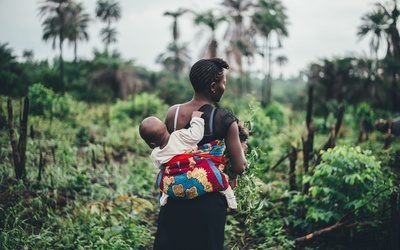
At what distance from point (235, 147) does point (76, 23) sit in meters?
23.8

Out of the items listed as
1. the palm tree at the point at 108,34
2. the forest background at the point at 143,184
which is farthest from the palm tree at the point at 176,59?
the forest background at the point at 143,184

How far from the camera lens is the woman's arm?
2018 millimetres

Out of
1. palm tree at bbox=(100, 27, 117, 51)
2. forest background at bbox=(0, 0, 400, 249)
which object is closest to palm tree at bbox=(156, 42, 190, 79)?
palm tree at bbox=(100, 27, 117, 51)

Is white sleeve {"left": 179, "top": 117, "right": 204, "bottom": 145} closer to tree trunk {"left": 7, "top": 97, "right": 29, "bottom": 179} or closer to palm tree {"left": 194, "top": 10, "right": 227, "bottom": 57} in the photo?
tree trunk {"left": 7, "top": 97, "right": 29, "bottom": 179}

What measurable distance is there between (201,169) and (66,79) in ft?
75.6

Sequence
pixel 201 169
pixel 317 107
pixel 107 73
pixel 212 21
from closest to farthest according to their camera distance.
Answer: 1. pixel 201 169
2. pixel 212 21
3. pixel 317 107
4. pixel 107 73

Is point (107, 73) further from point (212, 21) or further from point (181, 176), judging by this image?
point (181, 176)

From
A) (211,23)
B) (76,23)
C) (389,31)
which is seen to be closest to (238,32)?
(211,23)

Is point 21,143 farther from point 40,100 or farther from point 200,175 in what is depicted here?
point 40,100

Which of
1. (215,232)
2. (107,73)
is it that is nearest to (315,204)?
(215,232)

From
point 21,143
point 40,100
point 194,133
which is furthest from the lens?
point 40,100

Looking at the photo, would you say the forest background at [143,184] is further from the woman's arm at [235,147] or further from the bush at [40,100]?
the woman's arm at [235,147]

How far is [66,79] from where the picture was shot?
23125mm

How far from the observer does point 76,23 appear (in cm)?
2334
